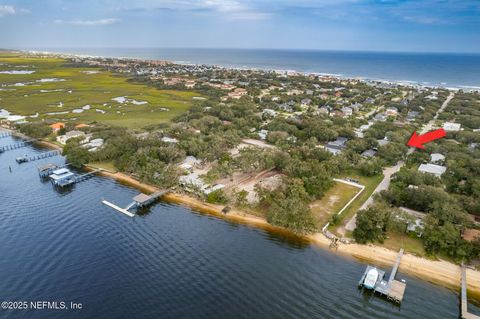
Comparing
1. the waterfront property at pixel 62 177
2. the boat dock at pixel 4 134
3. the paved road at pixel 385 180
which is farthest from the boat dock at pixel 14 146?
the paved road at pixel 385 180

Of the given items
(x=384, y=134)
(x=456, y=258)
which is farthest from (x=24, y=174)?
(x=384, y=134)

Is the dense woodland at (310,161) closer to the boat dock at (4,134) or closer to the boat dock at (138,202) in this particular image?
the boat dock at (138,202)

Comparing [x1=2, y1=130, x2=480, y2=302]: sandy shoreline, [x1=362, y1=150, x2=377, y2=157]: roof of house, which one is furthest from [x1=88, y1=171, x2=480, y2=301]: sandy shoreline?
[x1=362, y1=150, x2=377, y2=157]: roof of house

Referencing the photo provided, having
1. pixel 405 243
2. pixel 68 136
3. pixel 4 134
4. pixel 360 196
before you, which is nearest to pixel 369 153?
pixel 360 196

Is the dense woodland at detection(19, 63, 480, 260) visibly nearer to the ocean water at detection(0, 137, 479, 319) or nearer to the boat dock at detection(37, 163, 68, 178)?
the boat dock at detection(37, 163, 68, 178)

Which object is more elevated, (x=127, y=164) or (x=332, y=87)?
(x=332, y=87)

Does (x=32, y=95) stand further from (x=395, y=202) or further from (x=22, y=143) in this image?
(x=395, y=202)

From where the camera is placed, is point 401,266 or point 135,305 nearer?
point 135,305
